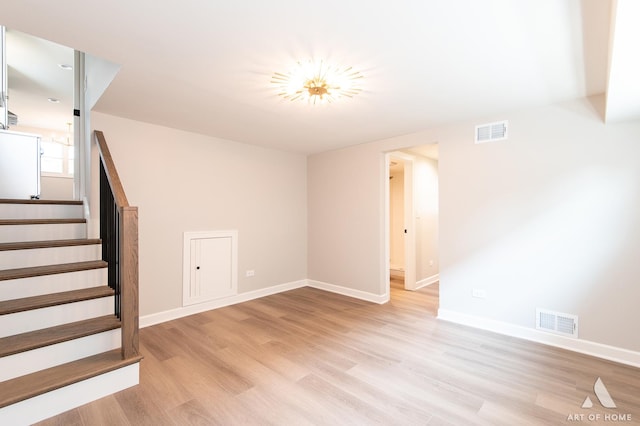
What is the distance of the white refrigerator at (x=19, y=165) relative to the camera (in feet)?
10.6

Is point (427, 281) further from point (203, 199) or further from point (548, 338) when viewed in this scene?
point (203, 199)

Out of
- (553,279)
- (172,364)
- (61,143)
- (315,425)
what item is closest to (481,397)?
(315,425)

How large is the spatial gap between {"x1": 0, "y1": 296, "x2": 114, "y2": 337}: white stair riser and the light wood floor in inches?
24.5

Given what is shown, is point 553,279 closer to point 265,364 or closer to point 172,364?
point 265,364

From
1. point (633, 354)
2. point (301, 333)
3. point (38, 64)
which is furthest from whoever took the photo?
point (38, 64)

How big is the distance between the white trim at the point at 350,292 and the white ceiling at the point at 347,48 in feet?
8.58

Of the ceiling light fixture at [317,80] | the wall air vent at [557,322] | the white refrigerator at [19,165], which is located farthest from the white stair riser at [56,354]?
the wall air vent at [557,322]

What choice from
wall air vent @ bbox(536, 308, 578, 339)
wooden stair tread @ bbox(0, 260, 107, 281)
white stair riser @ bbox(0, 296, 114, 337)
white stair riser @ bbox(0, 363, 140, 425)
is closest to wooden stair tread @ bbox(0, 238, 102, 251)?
wooden stair tread @ bbox(0, 260, 107, 281)

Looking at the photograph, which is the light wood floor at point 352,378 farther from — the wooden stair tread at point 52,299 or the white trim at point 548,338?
the wooden stair tread at point 52,299

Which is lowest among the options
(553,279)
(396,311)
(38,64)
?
(396,311)

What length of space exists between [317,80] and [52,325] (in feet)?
8.89

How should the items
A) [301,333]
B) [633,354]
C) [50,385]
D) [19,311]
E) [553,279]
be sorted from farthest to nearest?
[301,333]
[553,279]
[633,354]
[19,311]
[50,385]

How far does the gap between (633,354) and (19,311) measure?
477cm

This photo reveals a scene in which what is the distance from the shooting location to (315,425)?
172 centimetres
